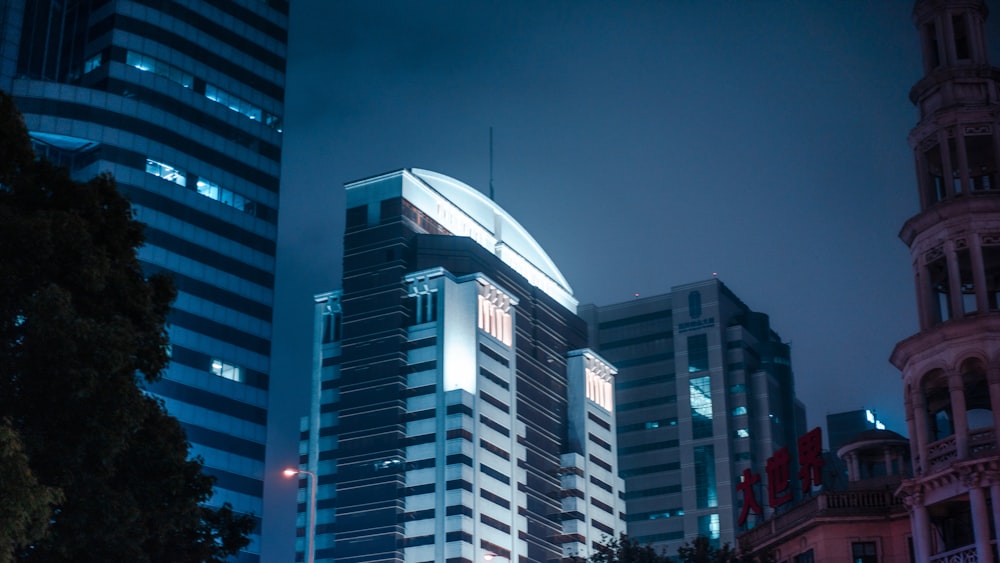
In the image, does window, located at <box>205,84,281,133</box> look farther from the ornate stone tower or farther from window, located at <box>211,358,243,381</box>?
the ornate stone tower

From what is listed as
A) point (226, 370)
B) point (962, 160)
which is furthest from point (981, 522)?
point (226, 370)

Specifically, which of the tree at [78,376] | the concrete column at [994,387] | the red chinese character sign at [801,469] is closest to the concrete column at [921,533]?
the concrete column at [994,387]

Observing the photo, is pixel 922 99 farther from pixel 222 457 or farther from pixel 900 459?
pixel 222 457

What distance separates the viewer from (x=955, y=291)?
1924 inches

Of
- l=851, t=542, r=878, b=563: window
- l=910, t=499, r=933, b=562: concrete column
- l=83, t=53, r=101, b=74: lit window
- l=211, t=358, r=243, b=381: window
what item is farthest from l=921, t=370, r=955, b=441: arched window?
l=83, t=53, r=101, b=74: lit window

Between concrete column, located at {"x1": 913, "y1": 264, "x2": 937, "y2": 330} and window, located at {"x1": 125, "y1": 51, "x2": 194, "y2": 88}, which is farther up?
window, located at {"x1": 125, "y1": 51, "x2": 194, "y2": 88}

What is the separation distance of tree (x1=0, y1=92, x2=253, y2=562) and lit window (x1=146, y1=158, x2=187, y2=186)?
12415 cm

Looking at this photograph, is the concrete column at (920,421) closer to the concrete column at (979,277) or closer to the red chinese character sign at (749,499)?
the concrete column at (979,277)

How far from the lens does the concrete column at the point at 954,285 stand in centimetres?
4872

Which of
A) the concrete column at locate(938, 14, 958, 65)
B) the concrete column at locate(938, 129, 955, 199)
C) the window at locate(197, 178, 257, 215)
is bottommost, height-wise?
the concrete column at locate(938, 129, 955, 199)

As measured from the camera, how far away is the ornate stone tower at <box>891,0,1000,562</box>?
46906 mm

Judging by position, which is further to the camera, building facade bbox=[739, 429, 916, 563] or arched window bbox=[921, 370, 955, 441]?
building facade bbox=[739, 429, 916, 563]

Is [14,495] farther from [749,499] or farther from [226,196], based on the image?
[226,196]

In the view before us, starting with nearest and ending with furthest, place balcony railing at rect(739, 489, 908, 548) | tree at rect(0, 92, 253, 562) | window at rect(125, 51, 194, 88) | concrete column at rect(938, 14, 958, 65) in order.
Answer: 1. tree at rect(0, 92, 253, 562)
2. concrete column at rect(938, 14, 958, 65)
3. balcony railing at rect(739, 489, 908, 548)
4. window at rect(125, 51, 194, 88)
